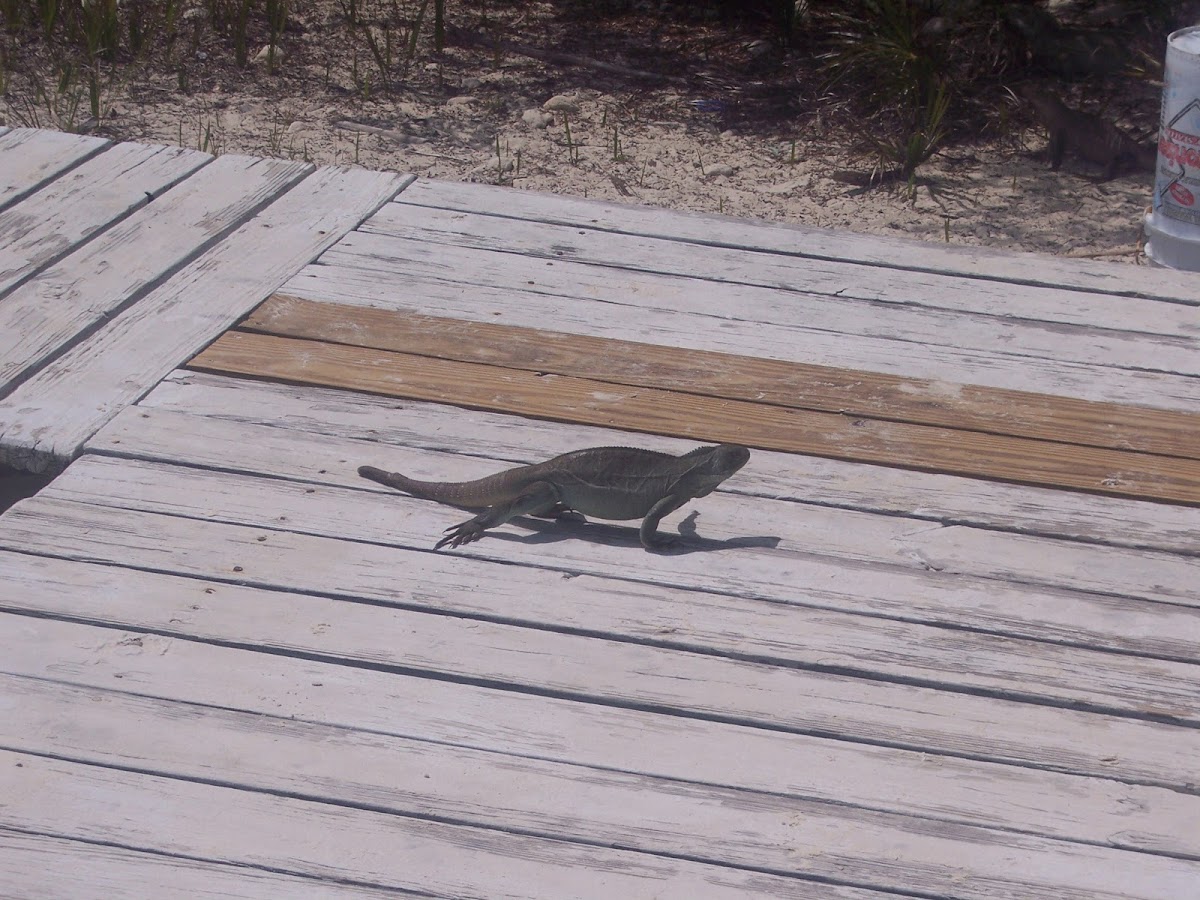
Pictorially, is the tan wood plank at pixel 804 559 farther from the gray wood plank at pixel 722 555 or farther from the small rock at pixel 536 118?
the small rock at pixel 536 118

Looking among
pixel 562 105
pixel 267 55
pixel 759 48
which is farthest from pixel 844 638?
pixel 267 55

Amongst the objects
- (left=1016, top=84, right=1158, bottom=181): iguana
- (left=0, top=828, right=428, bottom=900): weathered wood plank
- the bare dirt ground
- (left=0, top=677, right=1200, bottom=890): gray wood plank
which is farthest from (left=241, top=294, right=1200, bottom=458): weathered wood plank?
(left=1016, top=84, right=1158, bottom=181): iguana

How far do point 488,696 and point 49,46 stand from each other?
21.6ft

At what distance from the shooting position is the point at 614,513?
3232 mm

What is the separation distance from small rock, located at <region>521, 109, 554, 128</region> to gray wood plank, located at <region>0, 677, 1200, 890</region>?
5.42 m

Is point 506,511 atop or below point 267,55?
below

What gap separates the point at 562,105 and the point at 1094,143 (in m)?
2.81

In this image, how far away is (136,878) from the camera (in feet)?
7.43

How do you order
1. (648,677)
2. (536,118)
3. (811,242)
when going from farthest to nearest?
1. (536,118)
2. (811,242)
3. (648,677)

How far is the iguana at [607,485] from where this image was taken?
317 centimetres

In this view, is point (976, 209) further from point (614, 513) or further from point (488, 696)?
point (488, 696)

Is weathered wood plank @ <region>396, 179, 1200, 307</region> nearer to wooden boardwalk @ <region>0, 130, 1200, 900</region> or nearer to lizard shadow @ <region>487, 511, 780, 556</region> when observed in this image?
wooden boardwalk @ <region>0, 130, 1200, 900</region>

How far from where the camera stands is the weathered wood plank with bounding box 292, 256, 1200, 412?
12.8 feet

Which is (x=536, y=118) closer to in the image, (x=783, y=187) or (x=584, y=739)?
(x=783, y=187)
